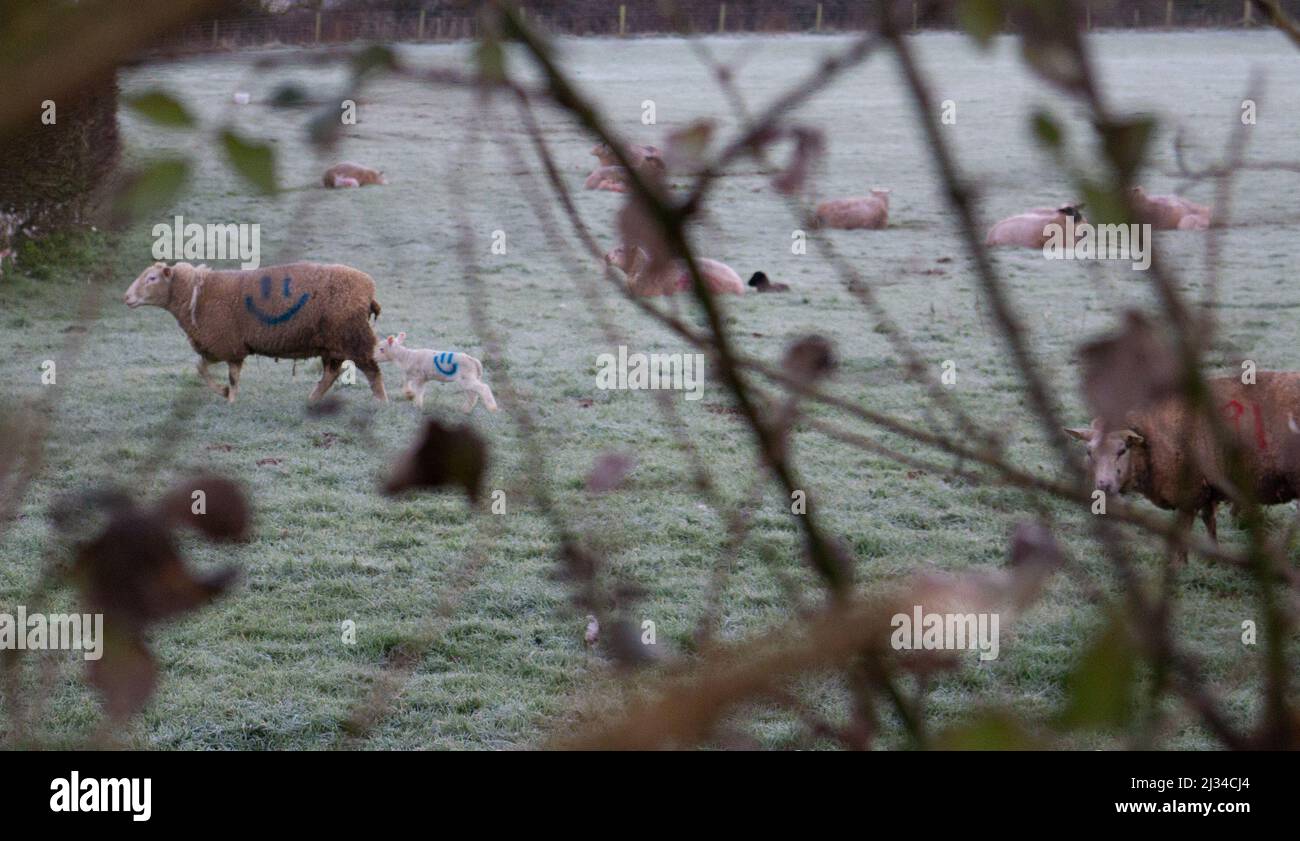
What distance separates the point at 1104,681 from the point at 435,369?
6.03 meters

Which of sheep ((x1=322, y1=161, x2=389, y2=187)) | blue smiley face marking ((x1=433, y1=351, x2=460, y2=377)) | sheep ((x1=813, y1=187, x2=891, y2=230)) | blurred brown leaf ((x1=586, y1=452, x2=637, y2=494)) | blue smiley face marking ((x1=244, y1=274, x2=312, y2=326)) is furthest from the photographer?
sheep ((x1=322, y1=161, x2=389, y2=187))

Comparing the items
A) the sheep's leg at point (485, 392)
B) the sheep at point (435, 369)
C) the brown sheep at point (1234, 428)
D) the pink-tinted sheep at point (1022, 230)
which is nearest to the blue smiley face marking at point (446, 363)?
the sheep at point (435, 369)

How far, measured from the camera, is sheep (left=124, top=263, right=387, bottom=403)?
6473 millimetres

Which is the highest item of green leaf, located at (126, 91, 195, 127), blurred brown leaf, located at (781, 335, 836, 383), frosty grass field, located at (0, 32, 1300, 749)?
green leaf, located at (126, 91, 195, 127)

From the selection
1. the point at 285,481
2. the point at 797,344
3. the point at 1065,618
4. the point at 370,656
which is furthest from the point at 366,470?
the point at 797,344

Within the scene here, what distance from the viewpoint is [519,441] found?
6102mm

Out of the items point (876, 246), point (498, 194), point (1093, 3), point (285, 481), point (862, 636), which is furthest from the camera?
point (498, 194)

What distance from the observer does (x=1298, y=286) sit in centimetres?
889

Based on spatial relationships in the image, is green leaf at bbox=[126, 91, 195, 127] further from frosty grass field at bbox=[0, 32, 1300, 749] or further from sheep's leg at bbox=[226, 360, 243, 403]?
sheep's leg at bbox=[226, 360, 243, 403]

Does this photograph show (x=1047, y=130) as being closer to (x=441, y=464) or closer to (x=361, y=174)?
(x=441, y=464)

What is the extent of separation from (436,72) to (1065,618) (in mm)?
4131

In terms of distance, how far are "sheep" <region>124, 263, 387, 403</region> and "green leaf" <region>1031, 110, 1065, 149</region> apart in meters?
6.13

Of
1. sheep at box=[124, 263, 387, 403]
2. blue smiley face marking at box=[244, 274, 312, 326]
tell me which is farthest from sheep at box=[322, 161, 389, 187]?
blue smiley face marking at box=[244, 274, 312, 326]

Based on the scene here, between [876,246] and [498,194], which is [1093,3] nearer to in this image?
[876,246]
